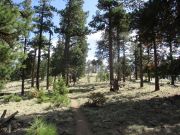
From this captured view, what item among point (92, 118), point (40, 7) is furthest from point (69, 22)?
point (92, 118)

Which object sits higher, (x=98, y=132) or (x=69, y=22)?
(x=69, y=22)

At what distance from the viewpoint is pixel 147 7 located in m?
22.5

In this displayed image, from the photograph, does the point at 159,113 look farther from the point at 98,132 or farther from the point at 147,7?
the point at 147,7

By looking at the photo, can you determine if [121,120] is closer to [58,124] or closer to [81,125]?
[81,125]

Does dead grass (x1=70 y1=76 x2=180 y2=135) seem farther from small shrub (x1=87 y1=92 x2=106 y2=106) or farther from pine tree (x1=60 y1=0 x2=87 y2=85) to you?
pine tree (x1=60 y1=0 x2=87 y2=85)

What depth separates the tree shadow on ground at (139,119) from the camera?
49.6 feet

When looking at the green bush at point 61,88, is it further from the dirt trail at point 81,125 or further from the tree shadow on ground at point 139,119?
the dirt trail at point 81,125

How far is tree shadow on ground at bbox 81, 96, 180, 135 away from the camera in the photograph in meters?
15.1

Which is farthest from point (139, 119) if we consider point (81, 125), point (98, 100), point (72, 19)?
point (72, 19)

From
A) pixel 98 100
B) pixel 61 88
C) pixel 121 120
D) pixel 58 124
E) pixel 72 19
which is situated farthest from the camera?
pixel 72 19

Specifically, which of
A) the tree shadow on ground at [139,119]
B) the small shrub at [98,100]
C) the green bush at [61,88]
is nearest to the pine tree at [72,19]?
the green bush at [61,88]

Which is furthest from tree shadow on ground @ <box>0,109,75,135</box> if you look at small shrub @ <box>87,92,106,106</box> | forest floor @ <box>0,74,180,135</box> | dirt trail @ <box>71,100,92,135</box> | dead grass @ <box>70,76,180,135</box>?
small shrub @ <box>87,92,106,106</box>

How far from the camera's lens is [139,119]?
57.5 ft

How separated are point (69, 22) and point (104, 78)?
2853 cm
